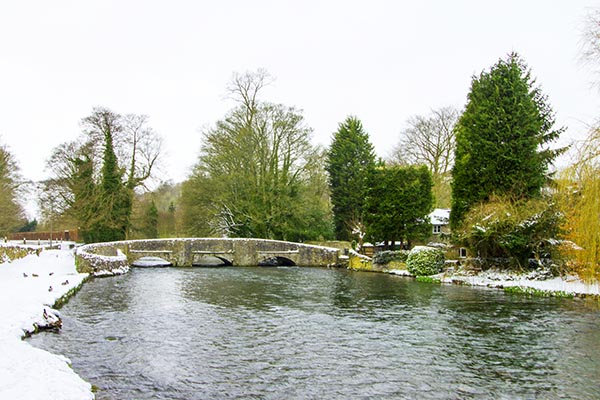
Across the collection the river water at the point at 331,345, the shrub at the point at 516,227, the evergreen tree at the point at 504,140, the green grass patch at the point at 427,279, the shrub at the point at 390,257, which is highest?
the evergreen tree at the point at 504,140

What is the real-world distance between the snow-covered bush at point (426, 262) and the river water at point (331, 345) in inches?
225

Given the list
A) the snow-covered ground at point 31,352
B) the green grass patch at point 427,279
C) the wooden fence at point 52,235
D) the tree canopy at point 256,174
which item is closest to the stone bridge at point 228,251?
the tree canopy at point 256,174

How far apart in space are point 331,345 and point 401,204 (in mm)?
19005

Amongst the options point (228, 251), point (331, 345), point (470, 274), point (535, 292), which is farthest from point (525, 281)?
point (228, 251)

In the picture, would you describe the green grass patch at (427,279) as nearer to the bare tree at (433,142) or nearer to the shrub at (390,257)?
the shrub at (390,257)

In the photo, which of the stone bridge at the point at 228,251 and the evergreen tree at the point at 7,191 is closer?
the evergreen tree at the point at 7,191

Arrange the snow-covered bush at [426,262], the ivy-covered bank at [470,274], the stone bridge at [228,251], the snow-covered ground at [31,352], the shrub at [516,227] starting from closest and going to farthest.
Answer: the snow-covered ground at [31,352], the ivy-covered bank at [470,274], the shrub at [516,227], the snow-covered bush at [426,262], the stone bridge at [228,251]

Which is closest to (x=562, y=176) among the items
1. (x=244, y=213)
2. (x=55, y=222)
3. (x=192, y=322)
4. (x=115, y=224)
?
(x=192, y=322)

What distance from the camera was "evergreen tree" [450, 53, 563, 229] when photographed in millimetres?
→ 21172

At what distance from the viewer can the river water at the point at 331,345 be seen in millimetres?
7367

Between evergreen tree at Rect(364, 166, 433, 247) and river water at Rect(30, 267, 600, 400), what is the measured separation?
36.4 feet

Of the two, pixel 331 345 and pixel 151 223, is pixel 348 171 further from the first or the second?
pixel 331 345

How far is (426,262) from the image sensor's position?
23062mm

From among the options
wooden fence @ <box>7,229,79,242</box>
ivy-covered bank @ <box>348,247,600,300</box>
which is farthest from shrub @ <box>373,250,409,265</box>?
wooden fence @ <box>7,229,79,242</box>
